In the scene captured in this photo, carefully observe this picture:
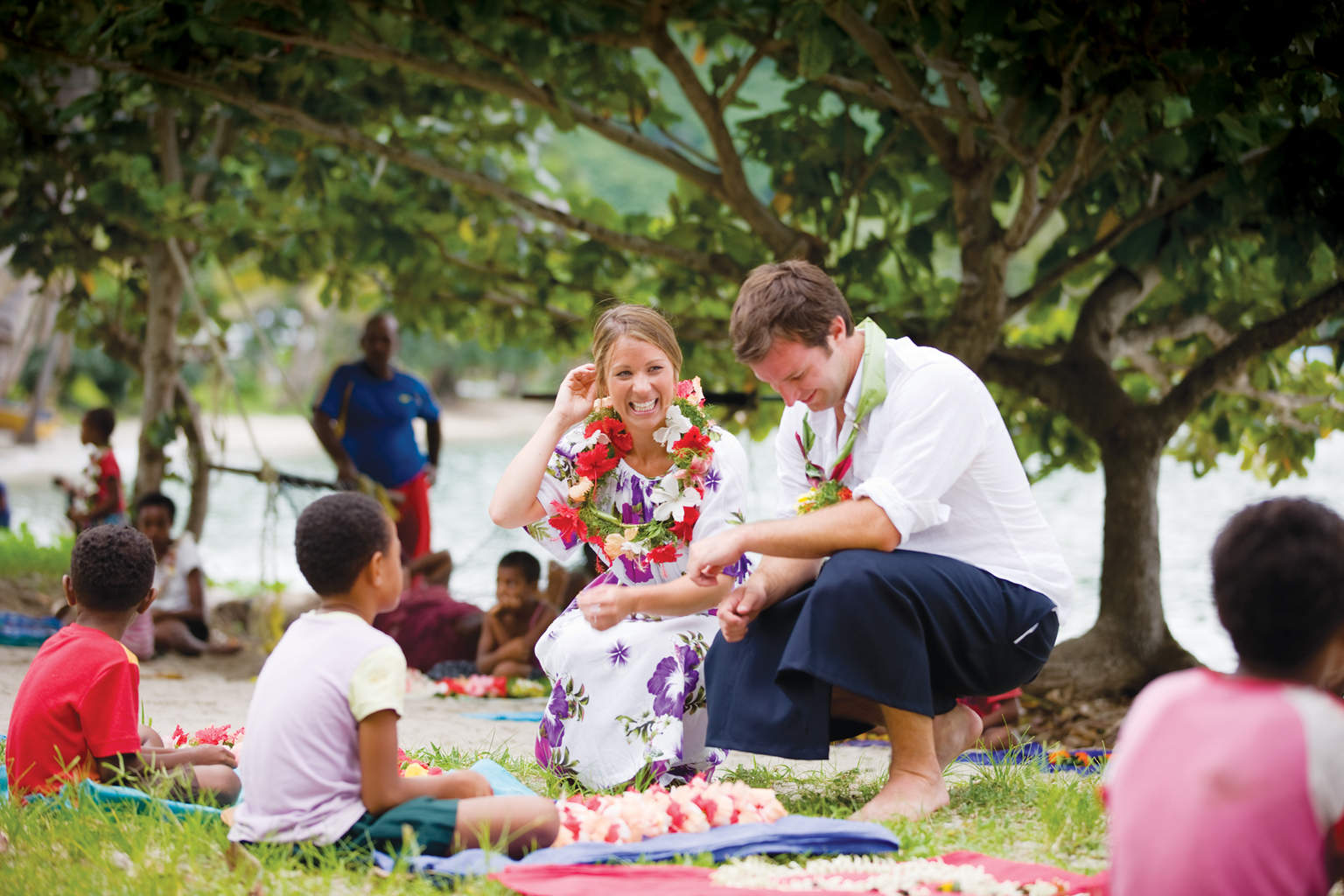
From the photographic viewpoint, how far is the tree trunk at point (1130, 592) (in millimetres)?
6766

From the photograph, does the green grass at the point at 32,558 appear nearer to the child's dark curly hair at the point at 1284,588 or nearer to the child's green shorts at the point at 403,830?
the child's green shorts at the point at 403,830

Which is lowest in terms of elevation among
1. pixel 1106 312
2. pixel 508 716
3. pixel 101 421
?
pixel 508 716

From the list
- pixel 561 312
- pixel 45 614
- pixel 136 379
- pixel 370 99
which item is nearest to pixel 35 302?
pixel 136 379

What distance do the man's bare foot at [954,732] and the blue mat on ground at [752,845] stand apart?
69 centimetres

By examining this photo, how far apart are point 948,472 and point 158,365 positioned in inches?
262

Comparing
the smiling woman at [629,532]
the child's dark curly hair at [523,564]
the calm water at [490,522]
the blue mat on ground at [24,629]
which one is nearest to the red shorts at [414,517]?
the calm water at [490,522]

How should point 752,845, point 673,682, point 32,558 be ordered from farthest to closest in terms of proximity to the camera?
point 32,558 < point 673,682 < point 752,845

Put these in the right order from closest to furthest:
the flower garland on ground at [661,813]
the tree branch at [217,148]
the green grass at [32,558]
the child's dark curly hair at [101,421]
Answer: the flower garland on ground at [661,813] < the tree branch at [217,148] < the child's dark curly hair at [101,421] < the green grass at [32,558]

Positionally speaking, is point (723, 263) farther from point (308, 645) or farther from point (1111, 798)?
point (1111, 798)

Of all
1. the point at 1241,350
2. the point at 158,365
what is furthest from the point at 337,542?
the point at 158,365

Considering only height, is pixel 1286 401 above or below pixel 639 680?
above

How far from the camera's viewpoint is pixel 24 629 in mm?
7750

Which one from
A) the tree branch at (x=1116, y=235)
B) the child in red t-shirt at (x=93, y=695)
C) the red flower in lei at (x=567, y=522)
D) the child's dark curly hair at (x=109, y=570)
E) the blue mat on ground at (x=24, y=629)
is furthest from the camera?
the blue mat on ground at (x=24, y=629)

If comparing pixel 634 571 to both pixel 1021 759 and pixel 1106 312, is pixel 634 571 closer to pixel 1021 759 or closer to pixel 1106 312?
pixel 1021 759
